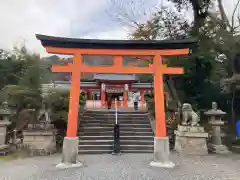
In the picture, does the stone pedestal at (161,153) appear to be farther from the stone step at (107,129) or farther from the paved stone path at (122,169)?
the stone step at (107,129)

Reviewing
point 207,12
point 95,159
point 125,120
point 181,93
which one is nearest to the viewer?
point 95,159

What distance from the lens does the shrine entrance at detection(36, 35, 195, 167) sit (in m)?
6.29

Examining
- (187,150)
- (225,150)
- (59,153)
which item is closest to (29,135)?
(59,153)

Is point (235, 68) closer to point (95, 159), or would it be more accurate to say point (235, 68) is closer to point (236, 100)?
point (236, 100)

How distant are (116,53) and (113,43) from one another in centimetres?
35

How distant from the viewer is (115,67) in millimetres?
6715

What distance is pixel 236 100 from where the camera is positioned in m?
13.0

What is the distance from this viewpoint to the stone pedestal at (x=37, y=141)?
318 inches

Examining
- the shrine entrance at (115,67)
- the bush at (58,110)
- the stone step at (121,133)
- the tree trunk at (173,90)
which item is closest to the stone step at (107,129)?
the stone step at (121,133)

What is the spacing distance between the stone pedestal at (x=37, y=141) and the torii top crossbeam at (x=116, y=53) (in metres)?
2.48

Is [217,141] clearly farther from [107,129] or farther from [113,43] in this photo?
[113,43]

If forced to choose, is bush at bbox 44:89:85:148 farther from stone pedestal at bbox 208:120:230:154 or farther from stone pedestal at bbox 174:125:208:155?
stone pedestal at bbox 208:120:230:154

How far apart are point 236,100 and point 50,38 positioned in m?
12.1

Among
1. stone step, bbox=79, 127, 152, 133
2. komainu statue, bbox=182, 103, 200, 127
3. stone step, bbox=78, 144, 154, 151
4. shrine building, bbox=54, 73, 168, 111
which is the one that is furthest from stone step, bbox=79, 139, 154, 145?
shrine building, bbox=54, 73, 168, 111
